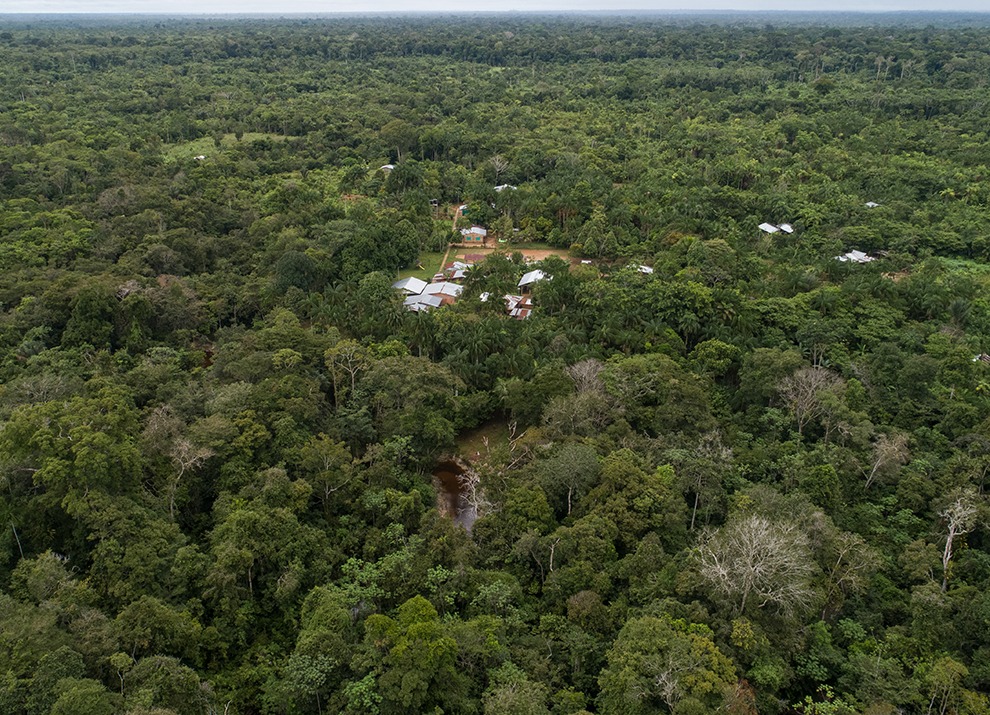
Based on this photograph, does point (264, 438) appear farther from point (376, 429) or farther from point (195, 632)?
point (195, 632)

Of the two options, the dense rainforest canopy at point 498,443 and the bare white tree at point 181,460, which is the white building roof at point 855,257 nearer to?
the dense rainforest canopy at point 498,443

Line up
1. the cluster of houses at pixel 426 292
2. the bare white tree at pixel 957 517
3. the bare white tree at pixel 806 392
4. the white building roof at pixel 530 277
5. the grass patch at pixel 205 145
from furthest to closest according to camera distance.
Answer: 1. the grass patch at pixel 205 145
2. the white building roof at pixel 530 277
3. the cluster of houses at pixel 426 292
4. the bare white tree at pixel 806 392
5. the bare white tree at pixel 957 517

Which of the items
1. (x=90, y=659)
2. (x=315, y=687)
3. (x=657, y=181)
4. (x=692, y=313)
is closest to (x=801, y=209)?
(x=657, y=181)

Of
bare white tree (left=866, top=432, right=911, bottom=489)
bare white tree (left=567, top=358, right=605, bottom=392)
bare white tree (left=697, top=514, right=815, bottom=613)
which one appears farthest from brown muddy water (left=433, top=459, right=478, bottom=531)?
bare white tree (left=866, top=432, right=911, bottom=489)

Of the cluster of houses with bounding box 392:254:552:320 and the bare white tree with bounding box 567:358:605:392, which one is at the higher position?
the bare white tree with bounding box 567:358:605:392

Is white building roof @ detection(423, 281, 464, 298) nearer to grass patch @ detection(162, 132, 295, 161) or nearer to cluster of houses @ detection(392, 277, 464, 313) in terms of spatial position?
cluster of houses @ detection(392, 277, 464, 313)

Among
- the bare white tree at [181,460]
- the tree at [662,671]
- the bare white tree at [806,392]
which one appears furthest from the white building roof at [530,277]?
the tree at [662,671]
